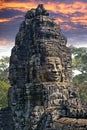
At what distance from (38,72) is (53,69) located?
986mm

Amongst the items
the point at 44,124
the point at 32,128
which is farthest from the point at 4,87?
the point at 44,124

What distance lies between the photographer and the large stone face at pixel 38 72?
75.4 feet

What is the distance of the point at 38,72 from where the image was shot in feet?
79.2

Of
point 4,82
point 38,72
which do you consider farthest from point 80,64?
point 38,72

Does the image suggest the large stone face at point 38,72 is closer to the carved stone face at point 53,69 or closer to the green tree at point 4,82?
the carved stone face at point 53,69

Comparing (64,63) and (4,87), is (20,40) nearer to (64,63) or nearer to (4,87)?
(64,63)

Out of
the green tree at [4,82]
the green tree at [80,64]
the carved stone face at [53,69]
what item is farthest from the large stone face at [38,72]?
the green tree at [80,64]

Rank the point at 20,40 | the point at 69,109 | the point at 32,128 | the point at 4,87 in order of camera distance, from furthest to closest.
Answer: the point at 4,87 → the point at 20,40 → the point at 32,128 → the point at 69,109

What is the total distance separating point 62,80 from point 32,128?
13.0 feet

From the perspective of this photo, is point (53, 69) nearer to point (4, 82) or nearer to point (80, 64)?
point (4, 82)

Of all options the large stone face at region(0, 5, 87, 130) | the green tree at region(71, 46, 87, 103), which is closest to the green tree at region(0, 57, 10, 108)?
the green tree at region(71, 46, 87, 103)

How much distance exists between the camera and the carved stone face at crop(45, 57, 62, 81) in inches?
937

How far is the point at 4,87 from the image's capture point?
44906 millimetres

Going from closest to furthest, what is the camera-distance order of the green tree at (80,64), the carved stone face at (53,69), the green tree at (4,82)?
the carved stone face at (53,69) < the green tree at (4,82) < the green tree at (80,64)
